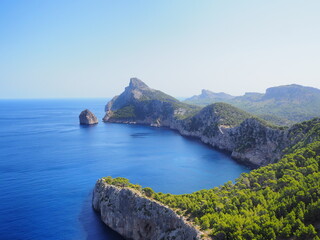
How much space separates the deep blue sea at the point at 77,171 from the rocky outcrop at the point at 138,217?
2.61 metres

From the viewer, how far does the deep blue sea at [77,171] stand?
52094mm

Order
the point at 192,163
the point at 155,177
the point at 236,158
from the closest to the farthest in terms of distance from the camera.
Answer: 1. the point at 155,177
2. the point at 192,163
3. the point at 236,158

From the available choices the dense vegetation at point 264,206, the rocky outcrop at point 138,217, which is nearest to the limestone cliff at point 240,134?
the dense vegetation at point 264,206

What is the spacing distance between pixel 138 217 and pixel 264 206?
74.1 ft

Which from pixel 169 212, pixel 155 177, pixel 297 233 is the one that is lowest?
pixel 155 177

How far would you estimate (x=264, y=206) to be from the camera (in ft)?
131

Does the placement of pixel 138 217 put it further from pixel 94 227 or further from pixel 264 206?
pixel 264 206

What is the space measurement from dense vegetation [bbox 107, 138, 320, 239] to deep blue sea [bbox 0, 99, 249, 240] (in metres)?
18.6

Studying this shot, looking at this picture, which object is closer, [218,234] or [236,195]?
[218,234]

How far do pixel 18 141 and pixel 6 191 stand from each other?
231 ft

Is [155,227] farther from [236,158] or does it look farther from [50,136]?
[50,136]

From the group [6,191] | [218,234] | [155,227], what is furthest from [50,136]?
[218,234]

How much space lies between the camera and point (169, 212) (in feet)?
140

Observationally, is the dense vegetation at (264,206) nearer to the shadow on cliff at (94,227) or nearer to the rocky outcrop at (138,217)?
the rocky outcrop at (138,217)
